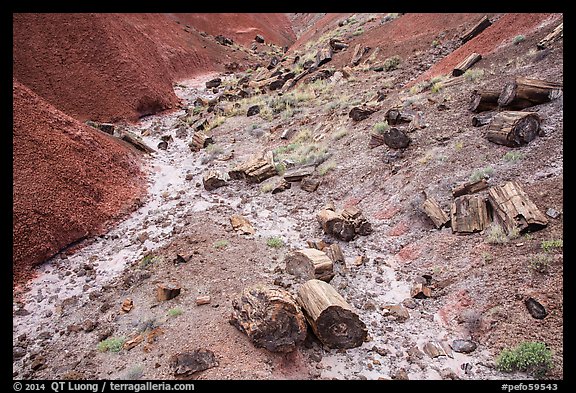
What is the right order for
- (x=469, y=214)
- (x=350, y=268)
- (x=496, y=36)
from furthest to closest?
(x=496, y=36) → (x=350, y=268) → (x=469, y=214)

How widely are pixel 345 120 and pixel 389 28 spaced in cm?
1357

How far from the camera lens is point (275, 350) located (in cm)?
535

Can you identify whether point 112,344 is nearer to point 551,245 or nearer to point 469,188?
point 551,245

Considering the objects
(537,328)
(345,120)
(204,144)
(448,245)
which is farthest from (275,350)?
(204,144)

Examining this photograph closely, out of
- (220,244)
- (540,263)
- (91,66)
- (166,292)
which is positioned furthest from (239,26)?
(540,263)

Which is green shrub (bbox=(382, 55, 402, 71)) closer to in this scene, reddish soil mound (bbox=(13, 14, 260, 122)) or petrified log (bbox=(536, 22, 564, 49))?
petrified log (bbox=(536, 22, 564, 49))

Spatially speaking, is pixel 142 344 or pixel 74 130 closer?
pixel 142 344

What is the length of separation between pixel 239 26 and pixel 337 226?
44193 mm

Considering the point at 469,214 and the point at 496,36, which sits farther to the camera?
the point at 496,36

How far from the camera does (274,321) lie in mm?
5309

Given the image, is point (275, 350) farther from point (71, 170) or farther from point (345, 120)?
point (345, 120)

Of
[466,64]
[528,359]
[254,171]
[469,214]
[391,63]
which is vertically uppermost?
[391,63]

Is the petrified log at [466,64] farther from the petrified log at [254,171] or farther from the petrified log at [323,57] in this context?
the petrified log at [323,57]

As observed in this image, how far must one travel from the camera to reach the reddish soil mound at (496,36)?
45.2 ft
